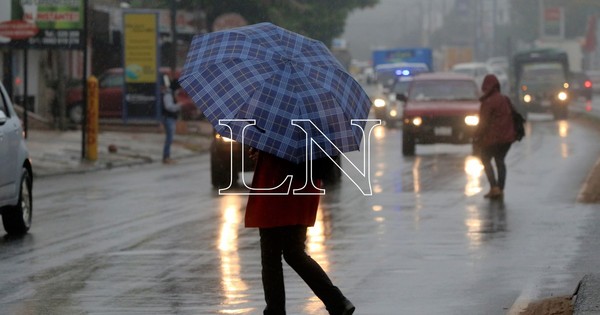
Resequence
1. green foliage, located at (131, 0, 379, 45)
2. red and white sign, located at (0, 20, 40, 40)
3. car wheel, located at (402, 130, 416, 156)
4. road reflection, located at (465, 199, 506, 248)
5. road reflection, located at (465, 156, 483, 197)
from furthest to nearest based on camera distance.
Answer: green foliage, located at (131, 0, 379, 45) < car wheel, located at (402, 130, 416, 156) < red and white sign, located at (0, 20, 40, 40) < road reflection, located at (465, 156, 483, 197) < road reflection, located at (465, 199, 506, 248)

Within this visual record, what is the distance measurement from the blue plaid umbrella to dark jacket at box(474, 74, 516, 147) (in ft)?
35.0

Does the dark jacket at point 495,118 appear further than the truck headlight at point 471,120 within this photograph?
No

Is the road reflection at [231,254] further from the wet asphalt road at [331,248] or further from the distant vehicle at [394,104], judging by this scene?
the distant vehicle at [394,104]

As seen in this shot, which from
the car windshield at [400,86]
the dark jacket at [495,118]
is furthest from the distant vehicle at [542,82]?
the dark jacket at [495,118]

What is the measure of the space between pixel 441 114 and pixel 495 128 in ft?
33.5

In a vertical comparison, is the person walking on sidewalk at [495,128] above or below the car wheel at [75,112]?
above

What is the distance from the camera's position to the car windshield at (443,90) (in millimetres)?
31250

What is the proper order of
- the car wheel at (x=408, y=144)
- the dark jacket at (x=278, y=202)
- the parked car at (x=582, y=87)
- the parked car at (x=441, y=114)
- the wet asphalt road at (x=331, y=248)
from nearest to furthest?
the dark jacket at (x=278, y=202) < the wet asphalt road at (x=331, y=248) < the parked car at (x=441, y=114) < the car wheel at (x=408, y=144) < the parked car at (x=582, y=87)

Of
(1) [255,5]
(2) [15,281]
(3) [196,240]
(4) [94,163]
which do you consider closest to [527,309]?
(2) [15,281]

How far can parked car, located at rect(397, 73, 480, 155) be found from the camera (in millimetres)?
30047

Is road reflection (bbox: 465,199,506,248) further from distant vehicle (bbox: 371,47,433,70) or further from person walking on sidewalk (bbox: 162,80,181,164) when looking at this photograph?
distant vehicle (bbox: 371,47,433,70)

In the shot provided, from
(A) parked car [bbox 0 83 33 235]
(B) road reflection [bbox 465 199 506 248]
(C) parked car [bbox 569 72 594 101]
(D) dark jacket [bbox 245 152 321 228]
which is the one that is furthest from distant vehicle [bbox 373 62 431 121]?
(D) dark jacket [bbox 245 152 321 228]

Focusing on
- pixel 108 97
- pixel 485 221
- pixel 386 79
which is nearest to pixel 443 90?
pixel 485 221

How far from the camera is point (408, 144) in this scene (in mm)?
30641
